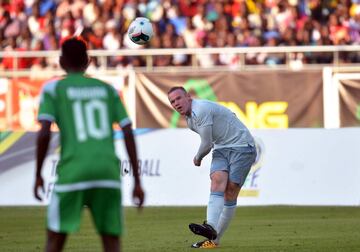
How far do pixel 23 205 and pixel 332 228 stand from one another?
7587 mm

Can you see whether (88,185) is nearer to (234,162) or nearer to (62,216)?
(62,216)

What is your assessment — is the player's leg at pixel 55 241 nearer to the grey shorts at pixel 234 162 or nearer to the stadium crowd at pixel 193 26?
the grey shorts at pixel 234 162

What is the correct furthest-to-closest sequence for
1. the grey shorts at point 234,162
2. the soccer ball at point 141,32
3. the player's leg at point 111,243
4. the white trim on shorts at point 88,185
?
the soccer ball at point 141,32
the grey shorts at point 234,162
the player's leg at point 111,243
the white trim on shorts at point 88,185

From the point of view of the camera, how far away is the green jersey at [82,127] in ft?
26.5

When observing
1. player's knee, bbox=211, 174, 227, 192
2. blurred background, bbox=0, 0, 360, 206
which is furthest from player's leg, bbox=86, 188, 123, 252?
blurred background, bbox=0, 0, 360, 206

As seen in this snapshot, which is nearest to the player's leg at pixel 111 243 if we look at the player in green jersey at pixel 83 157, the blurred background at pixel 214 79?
the player in green jersey at pixel 83 157

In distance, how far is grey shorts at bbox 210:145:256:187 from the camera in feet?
44.9

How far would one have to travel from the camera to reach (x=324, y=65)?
24750 mm

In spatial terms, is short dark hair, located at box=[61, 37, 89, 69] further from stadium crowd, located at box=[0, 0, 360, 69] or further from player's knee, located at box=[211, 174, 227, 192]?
stadium crowd, located at box=[0, 0, 360, 69]

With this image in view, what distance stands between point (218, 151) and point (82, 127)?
19.1 feet

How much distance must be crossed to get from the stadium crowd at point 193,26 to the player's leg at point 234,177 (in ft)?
38.5

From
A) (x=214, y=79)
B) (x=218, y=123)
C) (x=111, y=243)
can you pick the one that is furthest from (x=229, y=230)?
(x=214, y=79)

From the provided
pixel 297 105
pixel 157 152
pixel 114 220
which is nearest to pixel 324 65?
pixel 297 105

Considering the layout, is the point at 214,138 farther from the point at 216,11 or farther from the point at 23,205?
the point at 216,11
